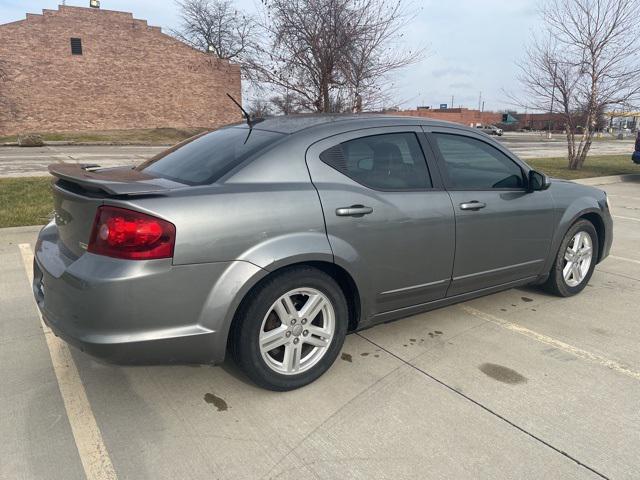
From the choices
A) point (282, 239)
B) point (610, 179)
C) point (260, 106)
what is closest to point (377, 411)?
point (282, 239)

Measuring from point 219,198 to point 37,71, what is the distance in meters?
38.4

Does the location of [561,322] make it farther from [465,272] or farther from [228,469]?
[228,469]

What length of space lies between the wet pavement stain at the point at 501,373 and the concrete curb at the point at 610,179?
11.2 metres

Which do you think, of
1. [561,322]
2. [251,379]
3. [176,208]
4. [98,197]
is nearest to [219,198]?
[176,208]

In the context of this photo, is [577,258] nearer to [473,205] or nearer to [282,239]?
[473,205]

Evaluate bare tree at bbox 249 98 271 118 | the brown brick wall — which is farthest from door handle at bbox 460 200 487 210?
the brown brick wall

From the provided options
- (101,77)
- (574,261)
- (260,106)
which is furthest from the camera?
(101,77)

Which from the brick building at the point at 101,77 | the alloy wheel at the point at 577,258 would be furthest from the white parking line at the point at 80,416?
the brick building at the point at 101,77

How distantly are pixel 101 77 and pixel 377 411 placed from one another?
39126 millimetres

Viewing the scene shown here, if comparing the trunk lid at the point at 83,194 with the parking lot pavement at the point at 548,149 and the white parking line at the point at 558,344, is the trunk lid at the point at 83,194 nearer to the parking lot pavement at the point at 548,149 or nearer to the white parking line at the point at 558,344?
the white parking line at the point at 558,344

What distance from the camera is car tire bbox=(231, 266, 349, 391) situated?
265 cm

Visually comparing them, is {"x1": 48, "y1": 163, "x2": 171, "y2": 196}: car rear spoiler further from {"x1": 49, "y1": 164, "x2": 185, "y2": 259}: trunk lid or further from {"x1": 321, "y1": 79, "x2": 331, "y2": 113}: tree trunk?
{"x1": 321, "y1": 79, "x2": 331, "y2": 113}: tree trunk

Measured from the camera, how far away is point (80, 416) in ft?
8.64

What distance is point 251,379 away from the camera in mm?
2801
